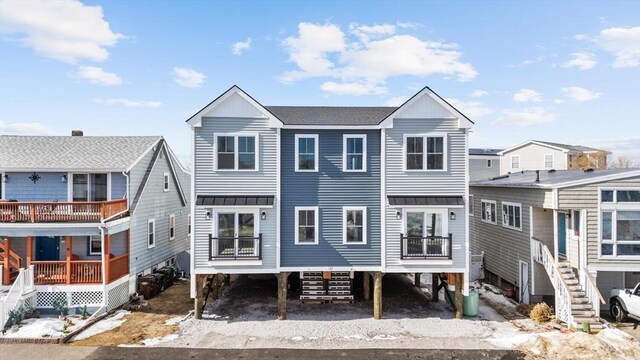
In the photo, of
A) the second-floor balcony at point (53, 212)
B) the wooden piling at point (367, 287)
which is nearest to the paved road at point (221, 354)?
the wooden piling at point (367, 287)

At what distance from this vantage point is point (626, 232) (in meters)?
14.4

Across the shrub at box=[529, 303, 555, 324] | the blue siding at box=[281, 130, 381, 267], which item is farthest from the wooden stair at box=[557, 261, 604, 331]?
the blue siding at box=[281, 130, 381, 267]

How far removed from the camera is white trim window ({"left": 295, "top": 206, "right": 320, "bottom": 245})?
14789mm

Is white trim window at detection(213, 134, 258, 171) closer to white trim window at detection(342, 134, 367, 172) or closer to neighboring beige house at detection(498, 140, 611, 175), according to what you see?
white trim window at detection(342, 134, 367, 172)

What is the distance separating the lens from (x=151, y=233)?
19750 millimetres

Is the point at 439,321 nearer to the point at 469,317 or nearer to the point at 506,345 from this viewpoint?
the point at 469,317

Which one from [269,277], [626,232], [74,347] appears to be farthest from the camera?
[269,277]

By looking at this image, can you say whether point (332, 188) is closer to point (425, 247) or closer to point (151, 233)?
point (425, 247)

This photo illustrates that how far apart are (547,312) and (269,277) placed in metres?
13.3

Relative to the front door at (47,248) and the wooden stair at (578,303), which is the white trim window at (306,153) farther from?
the front door at (47,248)

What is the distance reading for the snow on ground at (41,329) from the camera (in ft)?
41.8

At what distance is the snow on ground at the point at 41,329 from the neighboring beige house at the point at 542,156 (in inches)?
1310

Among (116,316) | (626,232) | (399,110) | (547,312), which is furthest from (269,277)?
(626,232)

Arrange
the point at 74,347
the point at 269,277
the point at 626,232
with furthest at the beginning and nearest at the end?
1. the point at 269,277
2. the point at 626,232
3. the point at 74,347
